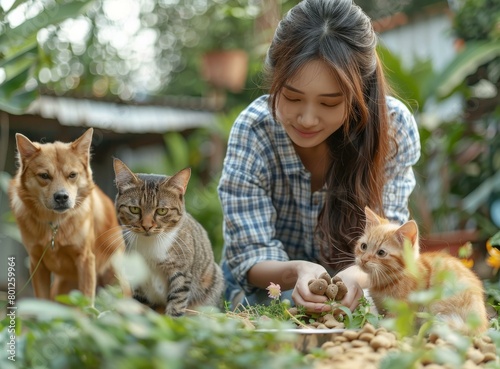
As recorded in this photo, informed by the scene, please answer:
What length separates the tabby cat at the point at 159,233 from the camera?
2527mm

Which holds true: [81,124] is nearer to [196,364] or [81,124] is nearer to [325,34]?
[325,34]

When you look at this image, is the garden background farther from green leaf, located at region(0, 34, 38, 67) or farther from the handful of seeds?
the handful of seeds

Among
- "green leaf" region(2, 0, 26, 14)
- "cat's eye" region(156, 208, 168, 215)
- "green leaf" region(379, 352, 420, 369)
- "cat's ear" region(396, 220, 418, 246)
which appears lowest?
"green leaf" region(379, 352, 420, 369)

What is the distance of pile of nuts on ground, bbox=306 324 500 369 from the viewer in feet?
Result: 5.10

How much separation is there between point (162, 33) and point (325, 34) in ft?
38.4

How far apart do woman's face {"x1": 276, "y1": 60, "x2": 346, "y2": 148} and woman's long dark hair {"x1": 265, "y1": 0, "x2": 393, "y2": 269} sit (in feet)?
0.10

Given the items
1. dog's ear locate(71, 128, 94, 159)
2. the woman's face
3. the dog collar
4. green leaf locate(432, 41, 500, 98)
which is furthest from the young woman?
green leaf locate(432, 41, 500, 98)

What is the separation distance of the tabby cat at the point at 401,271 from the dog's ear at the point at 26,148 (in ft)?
4.67

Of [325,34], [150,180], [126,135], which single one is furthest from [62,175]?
[126,135]

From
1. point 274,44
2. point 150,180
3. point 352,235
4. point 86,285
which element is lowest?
point 86,285

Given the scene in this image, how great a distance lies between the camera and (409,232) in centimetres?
240

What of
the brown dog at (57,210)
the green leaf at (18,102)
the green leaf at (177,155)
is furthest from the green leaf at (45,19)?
the green leaf at (177,155)

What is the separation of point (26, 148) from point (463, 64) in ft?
13.9

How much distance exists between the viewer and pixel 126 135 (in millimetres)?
9000
